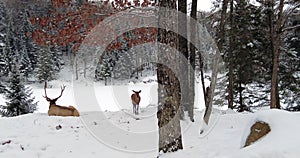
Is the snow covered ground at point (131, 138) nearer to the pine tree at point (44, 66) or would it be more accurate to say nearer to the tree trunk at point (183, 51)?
the tree trunk at point (183, 51)

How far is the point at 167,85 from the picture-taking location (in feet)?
15.8

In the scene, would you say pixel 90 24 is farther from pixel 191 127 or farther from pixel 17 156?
pixel 191 127

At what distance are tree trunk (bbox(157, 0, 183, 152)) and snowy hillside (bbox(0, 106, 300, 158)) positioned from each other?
0.31 m

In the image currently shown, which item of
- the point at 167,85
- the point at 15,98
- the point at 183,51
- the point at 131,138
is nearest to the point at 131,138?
the point at 131,138

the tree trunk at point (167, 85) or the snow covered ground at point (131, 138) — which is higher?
the tree trunk at point (167, 85)

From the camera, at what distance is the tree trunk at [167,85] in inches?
187

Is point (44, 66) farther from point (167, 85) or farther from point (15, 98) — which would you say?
point (167, 85)

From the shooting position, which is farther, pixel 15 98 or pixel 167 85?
pixel 15 98

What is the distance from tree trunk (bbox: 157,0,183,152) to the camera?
4762 millimetres

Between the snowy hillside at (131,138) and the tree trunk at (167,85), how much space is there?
12.4 inches

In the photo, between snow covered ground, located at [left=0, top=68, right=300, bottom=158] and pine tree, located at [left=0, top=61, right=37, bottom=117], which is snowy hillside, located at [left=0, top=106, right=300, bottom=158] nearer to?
snow covered ground, located at [left=0, top=68, right=300, bottom=158]

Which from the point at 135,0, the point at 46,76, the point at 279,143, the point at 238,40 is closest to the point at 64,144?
the point at 135,0

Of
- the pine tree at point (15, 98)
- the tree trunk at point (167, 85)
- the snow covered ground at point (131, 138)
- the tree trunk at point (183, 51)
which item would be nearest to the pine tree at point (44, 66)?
the pine tree at point (15, 98)

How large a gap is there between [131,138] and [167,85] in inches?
94.0
